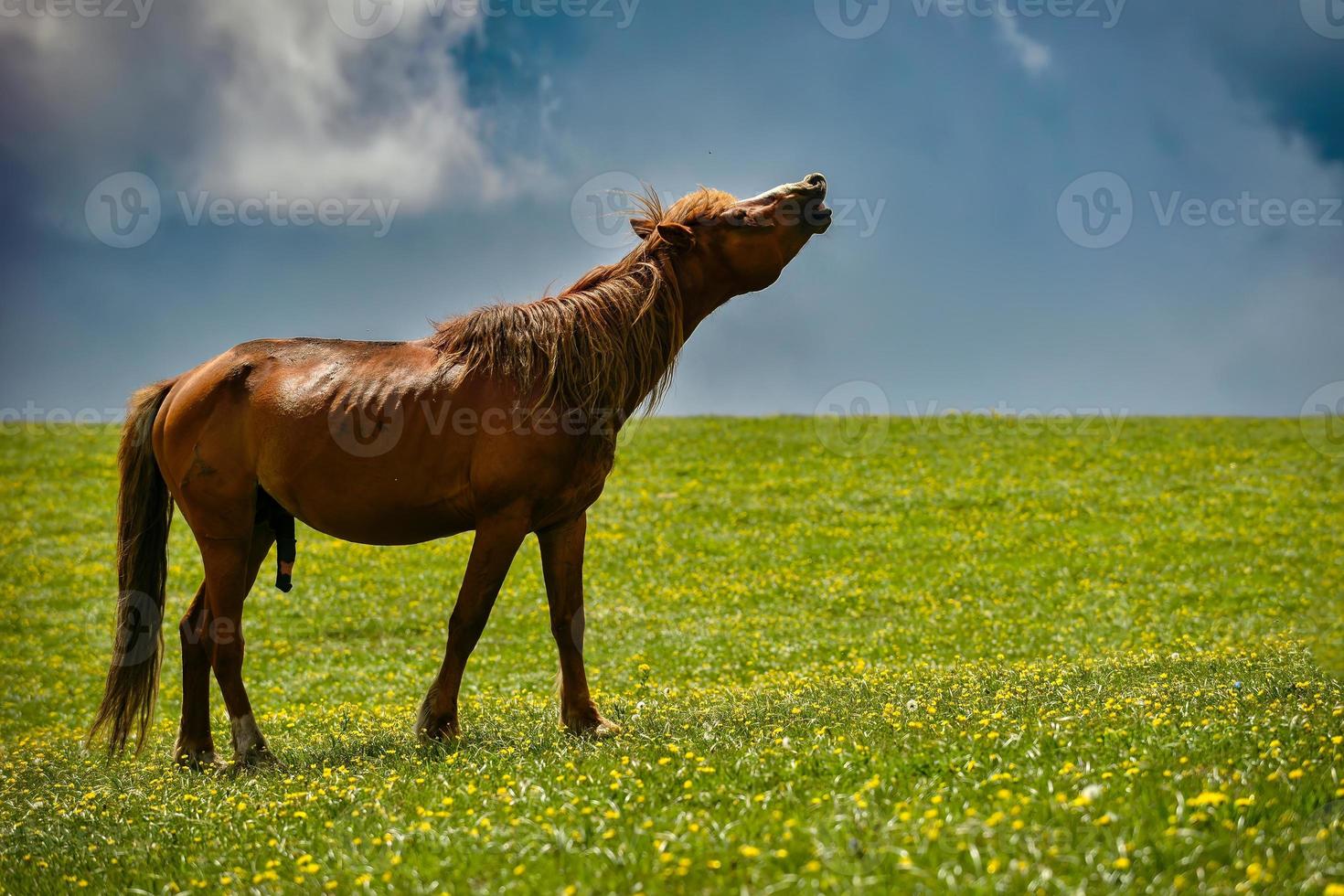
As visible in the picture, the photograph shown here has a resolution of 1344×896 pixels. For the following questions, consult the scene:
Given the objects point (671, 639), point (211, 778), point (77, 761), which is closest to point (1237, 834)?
point (211, 778)

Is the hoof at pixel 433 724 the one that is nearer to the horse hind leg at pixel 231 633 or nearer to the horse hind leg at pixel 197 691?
the horse hind leg at pixel 231 633

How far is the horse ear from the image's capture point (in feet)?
29.1

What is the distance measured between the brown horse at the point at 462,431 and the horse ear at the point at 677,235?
0.05 ft

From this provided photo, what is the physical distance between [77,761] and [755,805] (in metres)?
7.96

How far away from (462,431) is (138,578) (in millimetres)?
3550

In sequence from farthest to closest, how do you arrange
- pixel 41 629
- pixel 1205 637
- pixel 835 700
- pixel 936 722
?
pixel 41 629 → pixel 1205 637 → pixel 835 700 → pixel 936 722

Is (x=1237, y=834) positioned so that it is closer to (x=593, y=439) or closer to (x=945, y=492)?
(x=593, y=439)

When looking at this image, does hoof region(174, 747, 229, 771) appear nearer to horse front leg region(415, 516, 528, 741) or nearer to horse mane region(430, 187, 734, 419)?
horse front leg region(415, 516, 528, 741)

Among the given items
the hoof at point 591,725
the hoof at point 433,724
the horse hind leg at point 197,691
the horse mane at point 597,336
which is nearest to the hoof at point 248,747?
the horse hind leg at point 197,691

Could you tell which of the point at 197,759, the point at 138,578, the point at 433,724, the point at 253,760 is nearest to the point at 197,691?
the point at 197,759

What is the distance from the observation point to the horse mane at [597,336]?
8.62 m

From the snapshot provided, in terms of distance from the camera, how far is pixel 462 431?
8.62 m

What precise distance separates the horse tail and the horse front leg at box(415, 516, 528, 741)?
2.84 metres

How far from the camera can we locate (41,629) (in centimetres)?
2192
